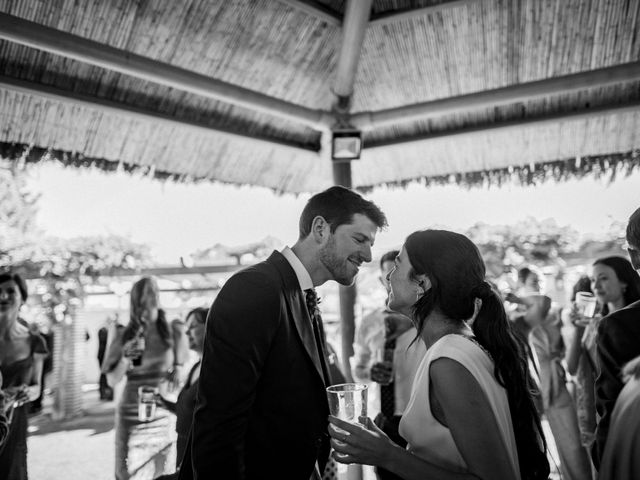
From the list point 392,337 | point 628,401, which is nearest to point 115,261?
point 392,337

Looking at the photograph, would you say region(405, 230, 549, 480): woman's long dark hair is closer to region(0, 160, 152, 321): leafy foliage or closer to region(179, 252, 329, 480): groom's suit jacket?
region(179, 252, 329, 480): groom's suit jacket

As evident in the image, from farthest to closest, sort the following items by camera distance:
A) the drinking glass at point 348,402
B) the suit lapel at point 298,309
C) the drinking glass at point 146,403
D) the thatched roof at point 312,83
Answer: the thatched roof at point 312,83 < the drinking glass at point 146,403 < the suit lapel at point 298,309 < the drinking glass at point 348,402

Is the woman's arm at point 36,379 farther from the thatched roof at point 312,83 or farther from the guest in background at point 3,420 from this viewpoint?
the thatched roof at point 312,83

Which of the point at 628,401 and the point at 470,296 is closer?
the point at 628,401

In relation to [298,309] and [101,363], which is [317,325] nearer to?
[298,309]

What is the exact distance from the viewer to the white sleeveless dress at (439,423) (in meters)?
1.22

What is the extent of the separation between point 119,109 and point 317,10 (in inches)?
69.9

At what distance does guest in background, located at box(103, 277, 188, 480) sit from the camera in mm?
3375

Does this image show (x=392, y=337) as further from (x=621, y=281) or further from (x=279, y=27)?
(x=279, y=27)

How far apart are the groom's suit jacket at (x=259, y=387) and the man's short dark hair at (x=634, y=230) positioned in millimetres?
1319

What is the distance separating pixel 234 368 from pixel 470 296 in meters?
0.78

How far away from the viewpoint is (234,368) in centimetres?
134

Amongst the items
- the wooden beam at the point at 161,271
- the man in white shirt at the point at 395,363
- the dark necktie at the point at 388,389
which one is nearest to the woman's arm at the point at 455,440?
the man in white shirt at the point at 395,363

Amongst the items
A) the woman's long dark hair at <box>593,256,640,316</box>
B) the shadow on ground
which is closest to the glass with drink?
the woman's long dark hair at <box>593,256,640,316</box>
